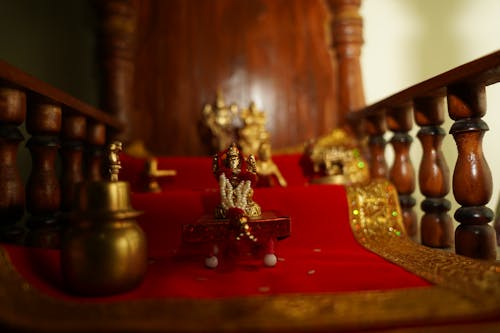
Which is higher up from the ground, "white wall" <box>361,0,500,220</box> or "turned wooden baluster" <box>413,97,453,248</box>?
"white wall" <box>361,0,500,220</box>

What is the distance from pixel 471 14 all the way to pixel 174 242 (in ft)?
7.60

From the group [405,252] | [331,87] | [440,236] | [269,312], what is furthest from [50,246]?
[331,87]

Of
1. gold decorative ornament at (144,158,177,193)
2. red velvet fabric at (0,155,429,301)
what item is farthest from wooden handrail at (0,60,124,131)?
red velvet fabric at (0,155,429,301)

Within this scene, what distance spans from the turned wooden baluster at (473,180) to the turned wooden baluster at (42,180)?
1.29m

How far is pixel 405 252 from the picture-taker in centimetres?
124

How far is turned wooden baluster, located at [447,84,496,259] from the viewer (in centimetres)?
122

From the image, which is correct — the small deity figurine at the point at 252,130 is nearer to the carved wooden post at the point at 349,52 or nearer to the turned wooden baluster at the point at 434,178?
the carved wooden post at the point at 349,52

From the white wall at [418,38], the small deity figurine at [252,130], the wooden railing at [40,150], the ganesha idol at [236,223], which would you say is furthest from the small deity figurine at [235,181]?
the white wall at [418,38]

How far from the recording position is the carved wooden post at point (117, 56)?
224cm

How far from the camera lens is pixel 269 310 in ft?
2.62

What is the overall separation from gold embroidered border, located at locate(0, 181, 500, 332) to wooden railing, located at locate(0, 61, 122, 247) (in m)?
0.22

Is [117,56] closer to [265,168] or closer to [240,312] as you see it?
[265,168]

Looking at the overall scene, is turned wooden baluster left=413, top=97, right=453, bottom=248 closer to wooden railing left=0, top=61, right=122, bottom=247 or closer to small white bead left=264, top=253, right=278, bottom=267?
small white bead left=264, top=253, right=278, bottom=267

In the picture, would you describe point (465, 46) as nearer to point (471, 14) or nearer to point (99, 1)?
point (471, 14)
